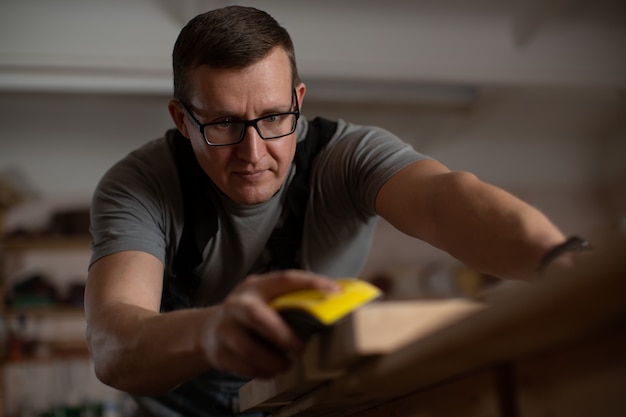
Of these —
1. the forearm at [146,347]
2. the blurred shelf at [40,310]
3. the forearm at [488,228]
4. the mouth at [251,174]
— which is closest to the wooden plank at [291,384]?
the forearm at [146,347]

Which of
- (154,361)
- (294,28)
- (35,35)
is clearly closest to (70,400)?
(35,35)

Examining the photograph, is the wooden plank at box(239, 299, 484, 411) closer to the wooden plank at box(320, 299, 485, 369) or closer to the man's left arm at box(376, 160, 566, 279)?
the wooden plank at box(320, 299, 485, 369)

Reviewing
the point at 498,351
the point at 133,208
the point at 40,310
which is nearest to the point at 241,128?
the point at 133,208

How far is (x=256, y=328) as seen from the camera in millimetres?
739

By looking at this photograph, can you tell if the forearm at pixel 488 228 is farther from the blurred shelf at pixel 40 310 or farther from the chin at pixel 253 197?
the blurred shelf at pixel 40 310

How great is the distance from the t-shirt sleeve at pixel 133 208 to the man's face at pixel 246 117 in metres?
0.11

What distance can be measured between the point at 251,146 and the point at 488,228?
0.53m

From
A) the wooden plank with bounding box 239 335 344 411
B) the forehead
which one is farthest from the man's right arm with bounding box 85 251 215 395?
the forehead

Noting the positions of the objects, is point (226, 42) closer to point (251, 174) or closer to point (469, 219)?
point (251, 174)

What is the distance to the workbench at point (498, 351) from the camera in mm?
509

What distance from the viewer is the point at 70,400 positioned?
5613 mm

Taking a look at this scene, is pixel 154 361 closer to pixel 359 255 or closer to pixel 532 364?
pixel 532 364

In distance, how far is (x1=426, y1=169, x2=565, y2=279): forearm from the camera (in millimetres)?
1046

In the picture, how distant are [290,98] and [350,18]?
253 cm
